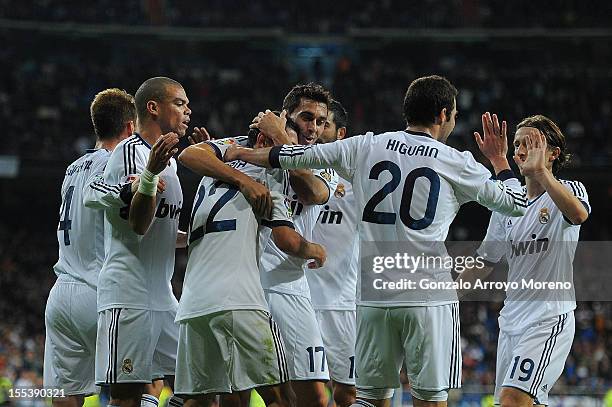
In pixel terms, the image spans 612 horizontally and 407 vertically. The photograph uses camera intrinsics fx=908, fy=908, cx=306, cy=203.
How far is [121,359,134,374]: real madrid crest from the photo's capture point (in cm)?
603

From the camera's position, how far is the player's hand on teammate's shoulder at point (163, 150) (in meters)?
5.59

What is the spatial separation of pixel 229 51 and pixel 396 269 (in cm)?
2910

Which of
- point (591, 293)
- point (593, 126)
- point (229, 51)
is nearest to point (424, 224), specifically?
point (591, 293)

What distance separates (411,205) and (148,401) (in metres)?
2.43

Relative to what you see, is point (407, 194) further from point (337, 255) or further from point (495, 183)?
point (337, 255)

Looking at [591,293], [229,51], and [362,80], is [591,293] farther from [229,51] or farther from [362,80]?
[229,51]

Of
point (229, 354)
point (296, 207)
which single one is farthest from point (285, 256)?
point (229, 354)

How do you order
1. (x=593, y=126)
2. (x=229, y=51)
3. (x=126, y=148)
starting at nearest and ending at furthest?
(x=126, y=148) < (x=593, y=126) < (x=229, y=51)

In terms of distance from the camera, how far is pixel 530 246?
671cm

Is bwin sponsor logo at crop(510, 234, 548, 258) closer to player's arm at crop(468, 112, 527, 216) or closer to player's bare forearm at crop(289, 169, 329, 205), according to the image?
player's arm at crop(468, 112, 527, 216)

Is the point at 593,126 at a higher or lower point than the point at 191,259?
higher

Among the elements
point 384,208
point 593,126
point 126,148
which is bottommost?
point 384,208

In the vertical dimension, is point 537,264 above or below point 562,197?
below

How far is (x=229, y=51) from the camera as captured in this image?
33.9 metres
